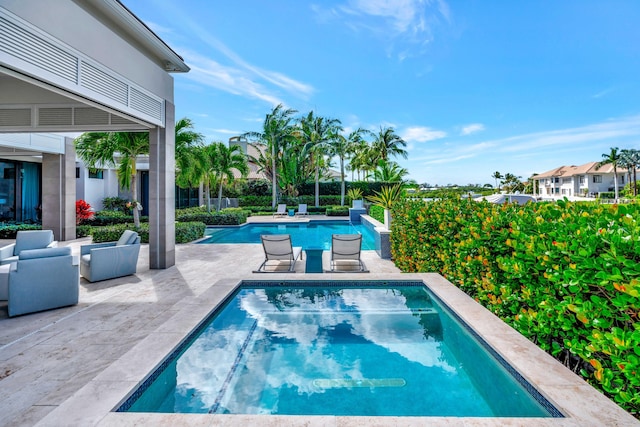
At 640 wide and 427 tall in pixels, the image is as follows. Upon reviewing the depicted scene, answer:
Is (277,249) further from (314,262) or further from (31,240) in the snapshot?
(31,240)

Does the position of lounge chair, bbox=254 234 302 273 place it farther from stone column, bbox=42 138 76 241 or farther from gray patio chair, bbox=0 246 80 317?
stone column, bbox=42 138 76 241

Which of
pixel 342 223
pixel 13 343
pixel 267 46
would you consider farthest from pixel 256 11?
pixel 342 223

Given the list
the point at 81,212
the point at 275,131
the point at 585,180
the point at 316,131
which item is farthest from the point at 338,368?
the point at 585,180

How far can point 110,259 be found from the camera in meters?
6.87

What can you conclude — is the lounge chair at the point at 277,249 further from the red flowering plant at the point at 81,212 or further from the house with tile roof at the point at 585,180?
the house with tile roof at the point at 585,180

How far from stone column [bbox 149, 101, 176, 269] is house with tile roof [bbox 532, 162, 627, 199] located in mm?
64099

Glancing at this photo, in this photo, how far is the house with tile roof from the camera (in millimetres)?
58844

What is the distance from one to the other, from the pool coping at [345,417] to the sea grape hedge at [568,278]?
0.17 metres

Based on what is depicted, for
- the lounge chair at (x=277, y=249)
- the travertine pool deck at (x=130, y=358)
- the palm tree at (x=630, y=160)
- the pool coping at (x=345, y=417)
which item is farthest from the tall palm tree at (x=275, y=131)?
the palm tree at (x=630, y=160)

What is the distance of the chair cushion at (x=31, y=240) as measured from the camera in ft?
23.2

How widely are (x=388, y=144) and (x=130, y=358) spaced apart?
35.5 metres

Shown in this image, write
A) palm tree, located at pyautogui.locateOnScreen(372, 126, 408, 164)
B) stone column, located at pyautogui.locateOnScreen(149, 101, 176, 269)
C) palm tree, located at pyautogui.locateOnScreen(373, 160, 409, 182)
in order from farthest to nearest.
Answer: palm tree, located at pyautogui.locateOnScreen(372, 126, 408, 164)
palm tree, located at pyautogui.locateOnScreen(373, 160, 409, 182)
stone column, located at pyautogui.locateOnScreen(149, 101, 176, 269)

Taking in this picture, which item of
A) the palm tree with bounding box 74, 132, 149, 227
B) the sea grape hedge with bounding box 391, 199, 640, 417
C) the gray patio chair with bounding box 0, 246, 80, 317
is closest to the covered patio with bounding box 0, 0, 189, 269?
the gray patio chair with bounding box 0, 246, 80, 317

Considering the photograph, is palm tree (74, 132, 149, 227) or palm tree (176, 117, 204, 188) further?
palm tree (176, 117, 204, 188)
